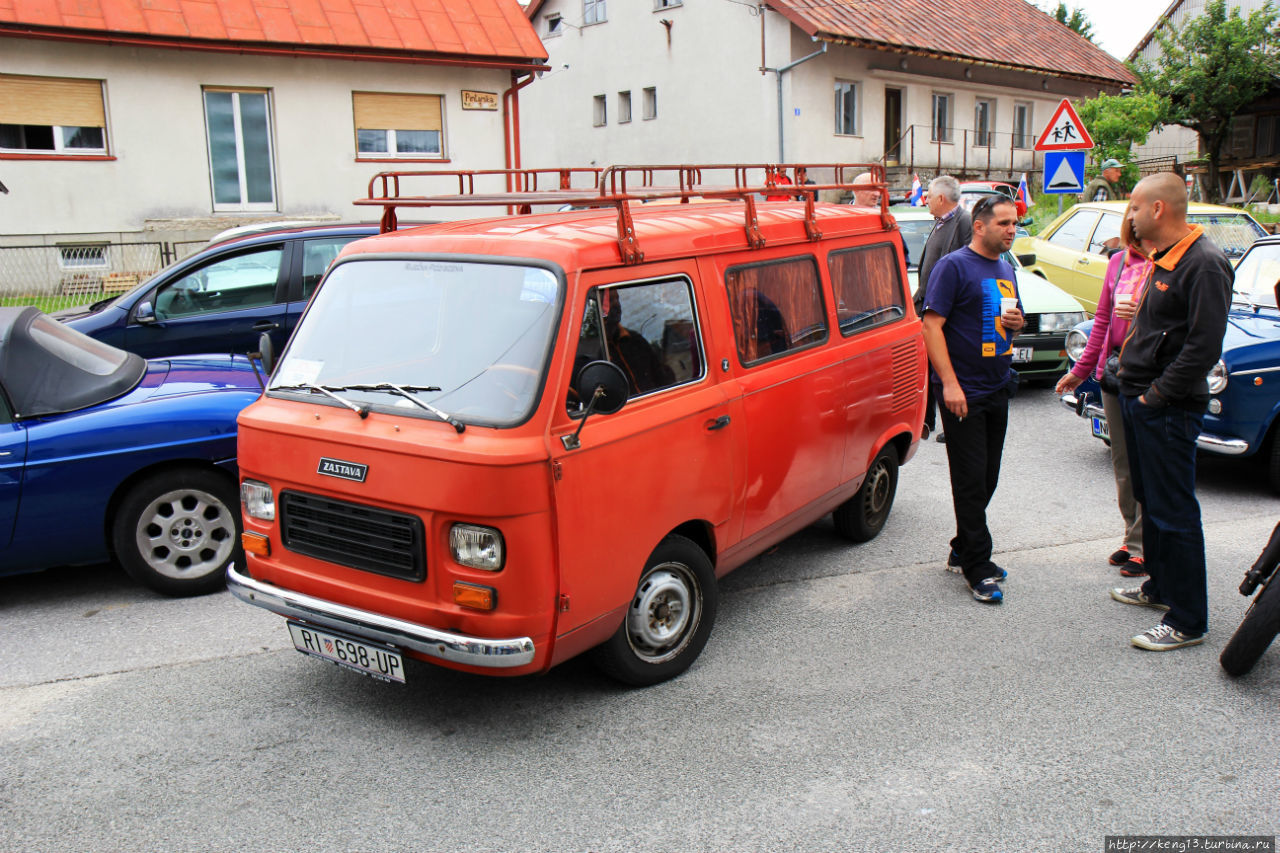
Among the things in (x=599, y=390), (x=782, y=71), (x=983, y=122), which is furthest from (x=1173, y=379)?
(x=983, y=122)

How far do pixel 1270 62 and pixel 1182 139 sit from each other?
Answer: 479 inches

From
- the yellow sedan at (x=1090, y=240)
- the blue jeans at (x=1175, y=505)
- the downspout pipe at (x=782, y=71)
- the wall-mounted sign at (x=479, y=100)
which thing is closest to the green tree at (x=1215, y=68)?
the downspout pipe at (x=782, y=71)

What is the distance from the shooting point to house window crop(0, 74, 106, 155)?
1648 centimetres

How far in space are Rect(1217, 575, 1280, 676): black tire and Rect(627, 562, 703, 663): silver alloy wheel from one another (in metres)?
2.24

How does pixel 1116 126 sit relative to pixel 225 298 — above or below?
above

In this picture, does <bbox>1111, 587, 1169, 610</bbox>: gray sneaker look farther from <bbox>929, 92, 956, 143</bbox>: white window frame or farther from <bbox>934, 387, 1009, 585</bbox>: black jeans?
<bbox>929, 92, 956, 143</bbox>: white window frame

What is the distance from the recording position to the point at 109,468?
5.17 metres

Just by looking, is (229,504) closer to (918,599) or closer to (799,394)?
(799,394)

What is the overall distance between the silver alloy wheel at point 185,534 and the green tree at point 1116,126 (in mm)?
20746

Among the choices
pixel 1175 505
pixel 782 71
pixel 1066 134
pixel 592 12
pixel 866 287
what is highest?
pixel 592 12

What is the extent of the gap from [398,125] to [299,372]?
1675 cm

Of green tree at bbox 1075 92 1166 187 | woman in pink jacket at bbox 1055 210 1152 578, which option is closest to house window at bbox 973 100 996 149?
green tree at bbox 1075 92 1166 187

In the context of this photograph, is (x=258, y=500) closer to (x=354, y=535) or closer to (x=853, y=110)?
(x=354, y=535)

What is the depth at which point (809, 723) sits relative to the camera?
404 centimetres
